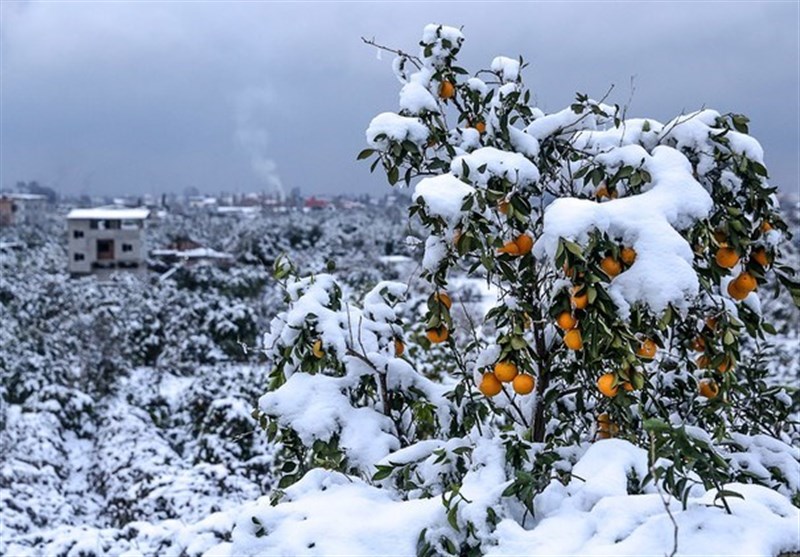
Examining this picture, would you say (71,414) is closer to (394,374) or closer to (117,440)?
(117,440)

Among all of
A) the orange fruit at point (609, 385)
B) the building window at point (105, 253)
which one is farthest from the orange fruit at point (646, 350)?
the building window at point (105, 253)

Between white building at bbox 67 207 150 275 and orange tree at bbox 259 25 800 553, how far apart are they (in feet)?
102

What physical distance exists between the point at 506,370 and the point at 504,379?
4cm

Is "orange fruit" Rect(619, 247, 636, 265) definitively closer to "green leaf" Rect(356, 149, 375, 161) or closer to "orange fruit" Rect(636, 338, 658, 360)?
"orange fruit" Rect(636, 338, 658, 360)

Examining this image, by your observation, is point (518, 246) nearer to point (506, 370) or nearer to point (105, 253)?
point (506, 370)

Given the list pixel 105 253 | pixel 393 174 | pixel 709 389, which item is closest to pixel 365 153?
pixel 393 174

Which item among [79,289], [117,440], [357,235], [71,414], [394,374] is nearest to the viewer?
[394,374]

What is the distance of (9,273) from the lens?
22406mm

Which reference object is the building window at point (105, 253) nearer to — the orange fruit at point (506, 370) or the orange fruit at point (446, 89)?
the orange fruit at point (446, 89)

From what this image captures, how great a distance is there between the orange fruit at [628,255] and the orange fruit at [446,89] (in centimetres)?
114

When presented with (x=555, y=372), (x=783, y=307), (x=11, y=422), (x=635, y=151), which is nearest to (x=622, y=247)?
(x=635, y=151)

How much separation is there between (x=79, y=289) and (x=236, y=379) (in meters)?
12.9

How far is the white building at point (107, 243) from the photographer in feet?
105

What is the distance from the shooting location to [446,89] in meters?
2.92
